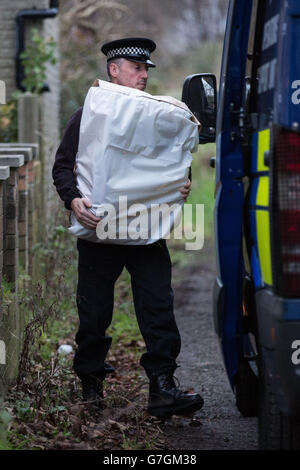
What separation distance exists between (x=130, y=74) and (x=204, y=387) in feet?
6.83

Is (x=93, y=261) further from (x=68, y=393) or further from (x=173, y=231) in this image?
(x=68, y=393)

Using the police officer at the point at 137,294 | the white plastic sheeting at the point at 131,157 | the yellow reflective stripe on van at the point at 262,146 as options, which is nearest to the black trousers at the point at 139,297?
the police officer at the point at 137,294

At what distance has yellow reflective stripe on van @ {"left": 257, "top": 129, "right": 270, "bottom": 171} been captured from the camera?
3.30m

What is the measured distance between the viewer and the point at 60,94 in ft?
43.6

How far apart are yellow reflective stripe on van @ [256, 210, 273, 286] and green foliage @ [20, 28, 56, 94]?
7.39 metres

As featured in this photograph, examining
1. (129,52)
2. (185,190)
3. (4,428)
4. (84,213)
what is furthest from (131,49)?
(4,428)

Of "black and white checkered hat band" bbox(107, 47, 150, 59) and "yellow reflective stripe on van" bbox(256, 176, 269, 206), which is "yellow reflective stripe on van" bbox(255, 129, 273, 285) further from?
"black and white checkered hat band" bbox(107, 47, 150, 59)

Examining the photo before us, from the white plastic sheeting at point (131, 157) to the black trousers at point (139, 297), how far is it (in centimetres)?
23

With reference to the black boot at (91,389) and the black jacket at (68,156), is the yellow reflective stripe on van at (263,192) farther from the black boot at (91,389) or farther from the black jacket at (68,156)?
the black boot at (91,389)

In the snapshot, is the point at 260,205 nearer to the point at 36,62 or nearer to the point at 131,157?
the point at 131,157

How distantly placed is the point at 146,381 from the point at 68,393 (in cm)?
89

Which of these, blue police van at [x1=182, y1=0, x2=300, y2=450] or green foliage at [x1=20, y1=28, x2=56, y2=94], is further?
green foliage at [x1=20, y1=28, x2=56, y2=94]

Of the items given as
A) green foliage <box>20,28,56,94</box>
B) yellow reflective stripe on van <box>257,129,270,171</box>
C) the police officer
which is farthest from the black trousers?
green foliage <box>20,28,56,94</box>

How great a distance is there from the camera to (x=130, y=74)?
14.9 feet
